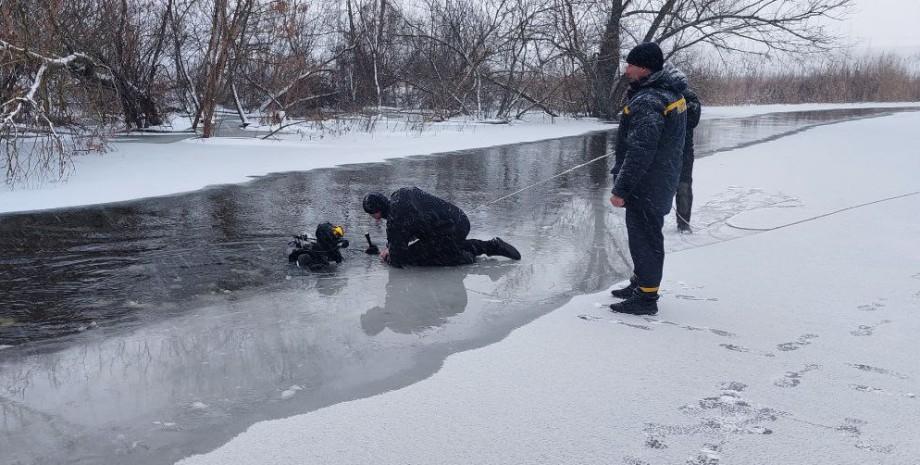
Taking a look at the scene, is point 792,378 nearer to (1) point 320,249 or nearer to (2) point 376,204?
(2) point 376,204

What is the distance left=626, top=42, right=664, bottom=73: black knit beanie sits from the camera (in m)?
4.80

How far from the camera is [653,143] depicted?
470 centimetres

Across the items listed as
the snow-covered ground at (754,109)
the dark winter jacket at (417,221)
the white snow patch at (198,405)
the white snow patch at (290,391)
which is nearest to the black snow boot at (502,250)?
the dark winter jacket at (417,221)

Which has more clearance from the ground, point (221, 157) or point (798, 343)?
point (221, 157)

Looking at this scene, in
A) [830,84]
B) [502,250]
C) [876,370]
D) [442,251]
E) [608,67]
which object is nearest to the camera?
[876,370]

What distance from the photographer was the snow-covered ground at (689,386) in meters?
3.12

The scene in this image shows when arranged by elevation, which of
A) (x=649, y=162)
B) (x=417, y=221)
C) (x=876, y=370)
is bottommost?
(x=876, y=370)

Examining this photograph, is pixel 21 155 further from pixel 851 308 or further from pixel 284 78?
pixel 851 308

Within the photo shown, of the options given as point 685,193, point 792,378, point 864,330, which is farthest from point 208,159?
point 792,378

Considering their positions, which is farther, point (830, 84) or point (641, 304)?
point (830, 84)

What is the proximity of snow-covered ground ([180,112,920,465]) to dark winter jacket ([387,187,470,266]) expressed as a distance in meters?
1.36

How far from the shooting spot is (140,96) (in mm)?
16141

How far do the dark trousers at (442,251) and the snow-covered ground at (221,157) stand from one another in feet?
16.3

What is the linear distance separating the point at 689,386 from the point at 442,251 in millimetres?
2877
